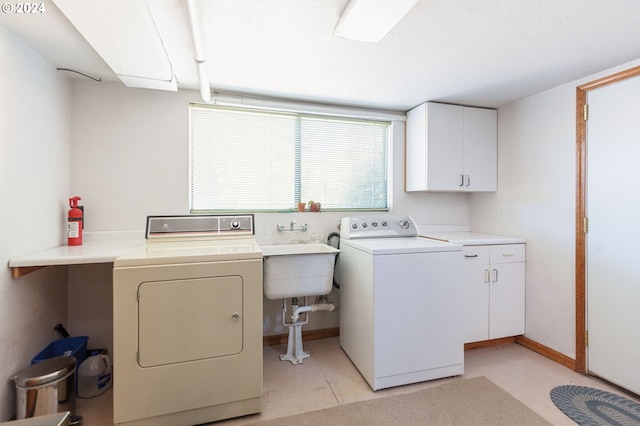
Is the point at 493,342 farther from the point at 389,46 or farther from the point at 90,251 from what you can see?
the point at 90,251

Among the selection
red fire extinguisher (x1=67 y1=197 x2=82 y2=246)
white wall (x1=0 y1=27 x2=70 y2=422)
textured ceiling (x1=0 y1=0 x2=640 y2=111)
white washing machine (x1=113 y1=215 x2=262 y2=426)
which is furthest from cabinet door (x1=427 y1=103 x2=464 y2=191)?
white wall (x1=0 y1=27 x2=70 y2=422)

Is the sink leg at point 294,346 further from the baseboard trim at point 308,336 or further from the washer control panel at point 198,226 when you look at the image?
the washer control panel at point 198,226

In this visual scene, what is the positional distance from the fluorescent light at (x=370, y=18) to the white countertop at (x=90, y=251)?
1.81 metres

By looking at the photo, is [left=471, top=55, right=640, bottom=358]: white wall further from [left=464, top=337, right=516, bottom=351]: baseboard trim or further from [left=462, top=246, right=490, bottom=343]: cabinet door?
[left=462, top=246, right=490, bottom=343]: cabinet door

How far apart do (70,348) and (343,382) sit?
1.99 m

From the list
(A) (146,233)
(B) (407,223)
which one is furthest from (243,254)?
(B) (407,223)

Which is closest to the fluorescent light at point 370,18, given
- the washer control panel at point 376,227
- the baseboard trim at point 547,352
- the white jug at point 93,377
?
Result: the washer control panel at point 376,227

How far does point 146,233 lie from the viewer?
2.21m

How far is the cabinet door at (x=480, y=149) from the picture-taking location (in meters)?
2.85

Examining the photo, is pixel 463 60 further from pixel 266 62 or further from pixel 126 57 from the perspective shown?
pixel 126 57

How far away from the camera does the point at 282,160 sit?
276 cm

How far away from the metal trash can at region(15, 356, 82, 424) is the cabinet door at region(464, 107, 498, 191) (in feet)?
11.1

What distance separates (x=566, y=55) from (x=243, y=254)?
8.08ft

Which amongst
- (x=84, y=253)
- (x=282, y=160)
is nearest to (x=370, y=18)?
(x=282, y=160)
